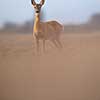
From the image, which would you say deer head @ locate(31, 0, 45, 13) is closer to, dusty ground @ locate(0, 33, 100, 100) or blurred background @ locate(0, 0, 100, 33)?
blurred background @ locate(0, 0, 100, 33)

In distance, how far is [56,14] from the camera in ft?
6.11

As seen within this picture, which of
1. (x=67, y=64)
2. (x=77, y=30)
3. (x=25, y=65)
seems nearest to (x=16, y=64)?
(x=25, y=65)

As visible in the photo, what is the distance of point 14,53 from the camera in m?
1.92

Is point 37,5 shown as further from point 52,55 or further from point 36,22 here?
point 52,55

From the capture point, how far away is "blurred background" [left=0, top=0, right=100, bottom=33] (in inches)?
72.6

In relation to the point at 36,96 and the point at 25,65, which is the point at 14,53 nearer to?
the point at 25,65

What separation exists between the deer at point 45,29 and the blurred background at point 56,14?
29 mm

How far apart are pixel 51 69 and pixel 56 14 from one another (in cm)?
40

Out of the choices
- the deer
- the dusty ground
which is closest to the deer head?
the deer

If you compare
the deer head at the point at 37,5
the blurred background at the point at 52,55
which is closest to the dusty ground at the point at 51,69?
the blurred background at the point at 52,55

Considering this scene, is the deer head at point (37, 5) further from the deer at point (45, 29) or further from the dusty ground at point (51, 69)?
the dusty ground at point (51, 69)

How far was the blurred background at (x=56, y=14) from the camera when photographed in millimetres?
1844

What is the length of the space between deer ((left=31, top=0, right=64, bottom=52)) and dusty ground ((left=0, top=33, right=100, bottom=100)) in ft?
0.15

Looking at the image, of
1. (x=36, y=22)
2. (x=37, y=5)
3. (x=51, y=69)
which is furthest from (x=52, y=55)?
(x=37, y=5)
